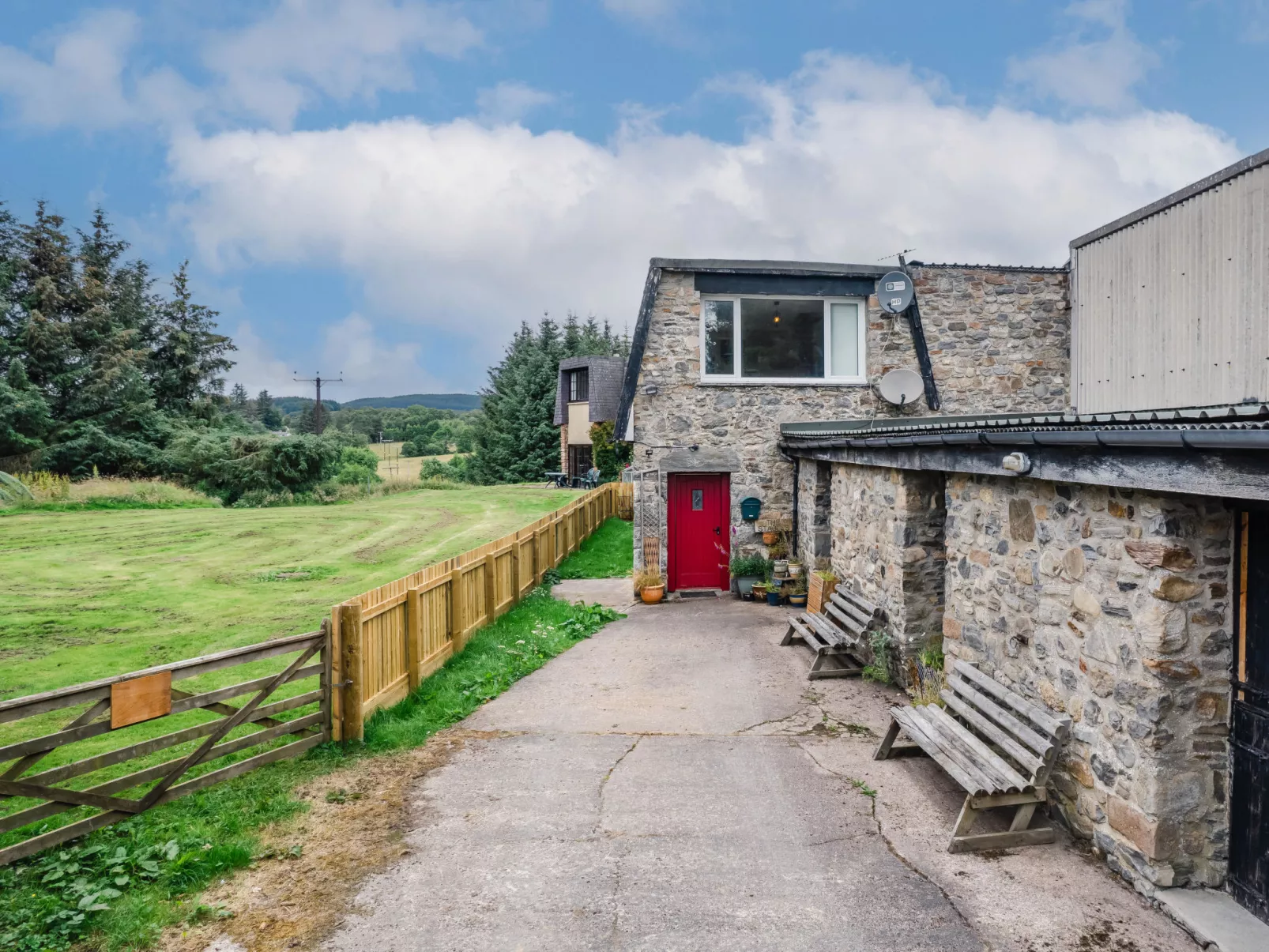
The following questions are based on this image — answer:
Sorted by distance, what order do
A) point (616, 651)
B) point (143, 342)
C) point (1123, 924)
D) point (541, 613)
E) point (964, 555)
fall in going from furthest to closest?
1. point (143, 342)
2. point (541, 613)
3. point (616, 651)
4. point (964, 555)
5. point (1123, 924)

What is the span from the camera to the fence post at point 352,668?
6.42 metres

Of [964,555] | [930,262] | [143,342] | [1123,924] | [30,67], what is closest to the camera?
[1123,924]

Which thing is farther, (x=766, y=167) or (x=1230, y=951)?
(x=766, y=167)

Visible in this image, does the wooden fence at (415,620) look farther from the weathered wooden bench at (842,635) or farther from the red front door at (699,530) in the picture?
the weathered wooden bench at (842,635)

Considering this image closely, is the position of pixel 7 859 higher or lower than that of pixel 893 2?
lower

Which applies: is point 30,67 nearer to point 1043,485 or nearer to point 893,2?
point 893,2

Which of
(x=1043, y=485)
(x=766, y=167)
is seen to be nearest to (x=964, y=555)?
(x=1043, y=485)

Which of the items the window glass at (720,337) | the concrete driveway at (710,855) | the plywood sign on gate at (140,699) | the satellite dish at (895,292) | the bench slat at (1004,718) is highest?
the satellite dish at (895,292)

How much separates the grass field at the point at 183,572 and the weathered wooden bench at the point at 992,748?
8751 millimetres

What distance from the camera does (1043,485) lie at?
521 centimetres

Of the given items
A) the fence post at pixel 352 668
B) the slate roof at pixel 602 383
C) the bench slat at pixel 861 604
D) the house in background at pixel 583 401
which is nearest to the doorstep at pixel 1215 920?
the bench slat at pixel 861 604

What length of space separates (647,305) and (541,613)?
566 cm

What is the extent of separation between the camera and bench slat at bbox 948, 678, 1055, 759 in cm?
479

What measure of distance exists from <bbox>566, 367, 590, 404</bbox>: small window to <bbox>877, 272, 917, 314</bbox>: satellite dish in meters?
24.2
